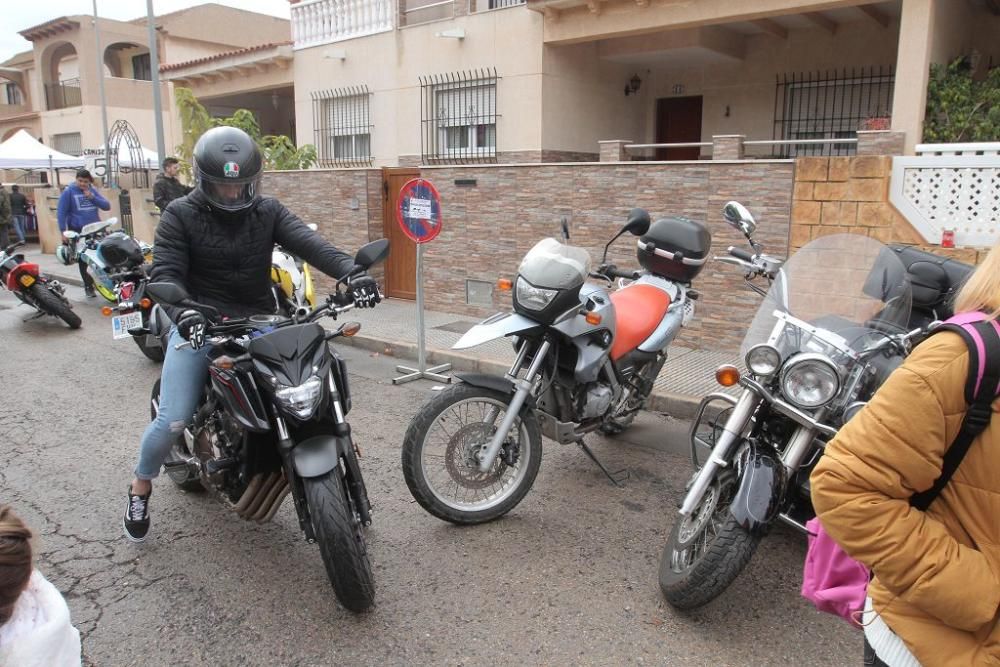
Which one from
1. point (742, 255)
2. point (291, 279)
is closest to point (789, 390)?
point (742, 255)

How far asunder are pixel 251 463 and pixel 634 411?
244 centimetres

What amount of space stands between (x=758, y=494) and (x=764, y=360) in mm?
520

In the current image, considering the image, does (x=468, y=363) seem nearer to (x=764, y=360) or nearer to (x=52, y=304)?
(x=764, y=360)

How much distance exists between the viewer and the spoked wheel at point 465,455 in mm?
3787

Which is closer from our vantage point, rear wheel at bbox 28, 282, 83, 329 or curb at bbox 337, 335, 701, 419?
curb at bbox 337, 335, 701, 419

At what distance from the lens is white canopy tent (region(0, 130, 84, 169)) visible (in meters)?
19.4

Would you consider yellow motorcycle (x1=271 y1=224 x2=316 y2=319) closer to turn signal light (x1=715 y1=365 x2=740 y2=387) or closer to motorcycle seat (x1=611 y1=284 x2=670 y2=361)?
motorcycle seat (x1=611 y1=284 x2=670 y2=361)

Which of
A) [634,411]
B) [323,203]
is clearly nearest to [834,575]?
[634,411]

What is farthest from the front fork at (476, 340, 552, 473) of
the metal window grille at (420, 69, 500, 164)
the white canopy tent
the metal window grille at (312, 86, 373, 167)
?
the white canopy tent

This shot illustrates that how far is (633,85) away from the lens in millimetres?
13195

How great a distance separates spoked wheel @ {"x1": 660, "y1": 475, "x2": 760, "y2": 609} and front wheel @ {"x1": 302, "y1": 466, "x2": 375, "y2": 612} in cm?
124

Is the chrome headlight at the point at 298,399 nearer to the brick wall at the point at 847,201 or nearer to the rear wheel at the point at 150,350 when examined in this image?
the rear wheel at the point at 150,350

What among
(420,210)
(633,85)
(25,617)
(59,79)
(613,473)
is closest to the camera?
(25,617)

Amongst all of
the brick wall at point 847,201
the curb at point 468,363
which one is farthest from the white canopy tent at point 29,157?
the brick wall at point 847,201
